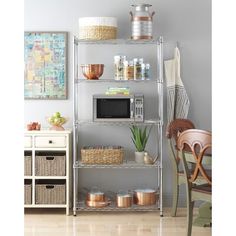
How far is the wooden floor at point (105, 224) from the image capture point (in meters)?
4.50

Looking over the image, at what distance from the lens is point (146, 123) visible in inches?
205

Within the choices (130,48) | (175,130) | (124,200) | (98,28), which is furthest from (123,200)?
(98,28)

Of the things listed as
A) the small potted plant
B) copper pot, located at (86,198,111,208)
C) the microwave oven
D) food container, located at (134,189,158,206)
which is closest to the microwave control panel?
the microwave oven

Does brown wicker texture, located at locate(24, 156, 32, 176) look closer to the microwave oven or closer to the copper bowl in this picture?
the microwave oven

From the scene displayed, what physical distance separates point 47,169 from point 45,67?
1.01 m

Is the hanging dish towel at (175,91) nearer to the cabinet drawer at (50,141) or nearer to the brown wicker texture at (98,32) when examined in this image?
the brown wicker texture at (98,32)

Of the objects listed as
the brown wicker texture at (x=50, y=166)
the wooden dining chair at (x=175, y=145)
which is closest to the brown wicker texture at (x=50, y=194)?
the brown wicker texture at (x=50, y=166)

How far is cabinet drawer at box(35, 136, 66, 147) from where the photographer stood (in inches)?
200

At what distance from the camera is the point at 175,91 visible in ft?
17.5

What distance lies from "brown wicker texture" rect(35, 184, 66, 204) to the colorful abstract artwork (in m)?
0.89
